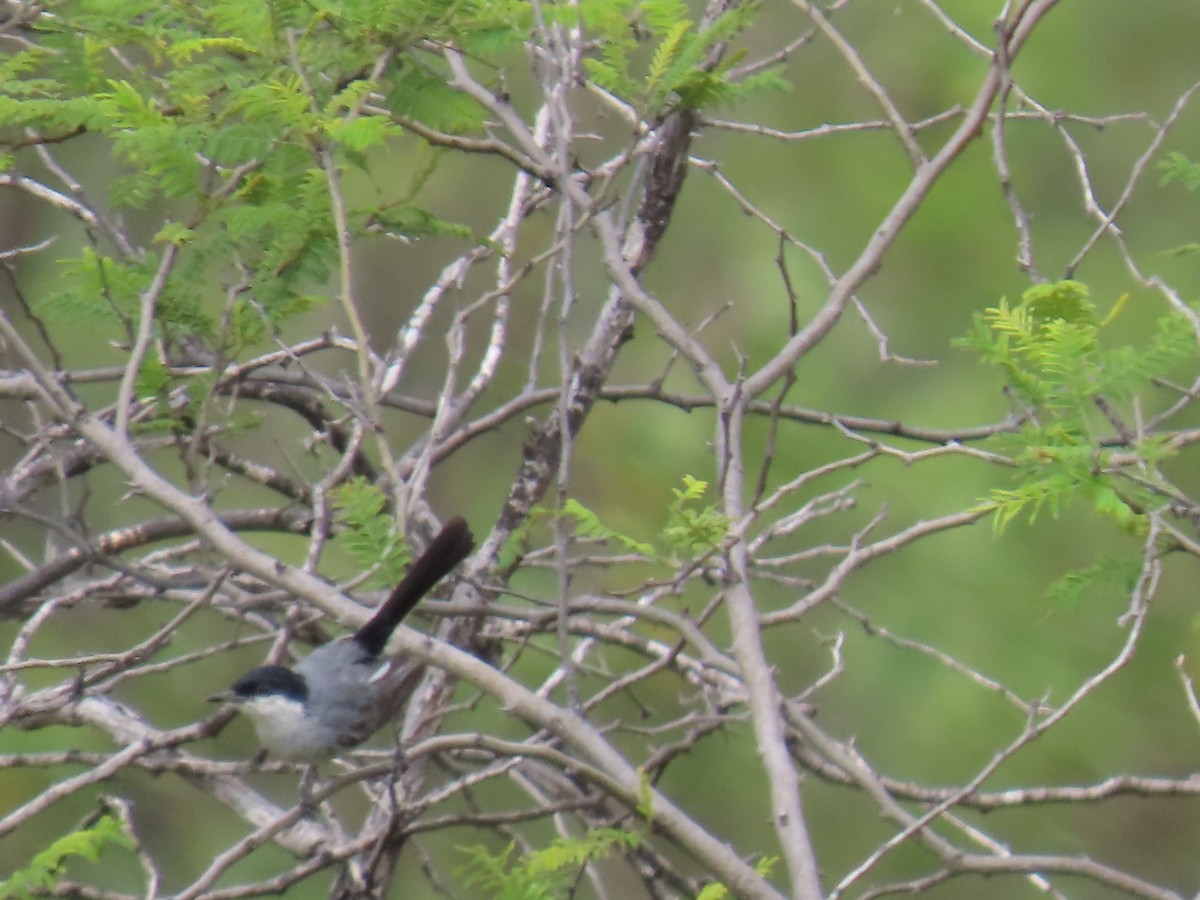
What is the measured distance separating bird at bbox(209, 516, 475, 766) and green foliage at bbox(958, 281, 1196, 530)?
177 centimetres

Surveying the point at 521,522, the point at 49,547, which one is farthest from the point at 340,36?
the point at 49,547

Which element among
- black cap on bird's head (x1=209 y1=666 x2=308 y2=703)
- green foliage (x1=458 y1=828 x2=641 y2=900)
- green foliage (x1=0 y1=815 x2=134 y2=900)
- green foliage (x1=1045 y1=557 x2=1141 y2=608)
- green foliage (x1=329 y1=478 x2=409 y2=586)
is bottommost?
green foliage (x1=0 y1=815 x2=134 y2=900)

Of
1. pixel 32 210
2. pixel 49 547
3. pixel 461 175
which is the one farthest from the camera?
pixel 461 175

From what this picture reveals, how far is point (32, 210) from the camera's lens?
Answer: 891 centimetres

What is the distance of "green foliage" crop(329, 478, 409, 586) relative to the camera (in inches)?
120

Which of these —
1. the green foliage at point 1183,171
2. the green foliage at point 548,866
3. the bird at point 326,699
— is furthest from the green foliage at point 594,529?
the green foliage at point 1183,171

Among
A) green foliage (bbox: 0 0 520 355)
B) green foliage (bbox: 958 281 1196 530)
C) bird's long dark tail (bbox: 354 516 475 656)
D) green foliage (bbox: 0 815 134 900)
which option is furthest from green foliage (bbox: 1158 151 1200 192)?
green foliage (bbox: 0 815 134 900)

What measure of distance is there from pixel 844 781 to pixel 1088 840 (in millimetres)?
4639

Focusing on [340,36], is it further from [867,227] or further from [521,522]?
[867,227]

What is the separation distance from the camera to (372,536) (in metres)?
3.09

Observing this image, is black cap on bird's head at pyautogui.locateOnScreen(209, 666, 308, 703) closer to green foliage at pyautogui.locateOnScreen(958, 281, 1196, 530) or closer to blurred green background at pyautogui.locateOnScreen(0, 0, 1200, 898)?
green foliage at pyautogui.locateOnScreen(958, 281, 1196, 530)

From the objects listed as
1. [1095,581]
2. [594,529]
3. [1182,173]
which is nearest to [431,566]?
[594,529]

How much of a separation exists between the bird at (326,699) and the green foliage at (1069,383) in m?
1.77

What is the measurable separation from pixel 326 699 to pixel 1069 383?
7.44ft
